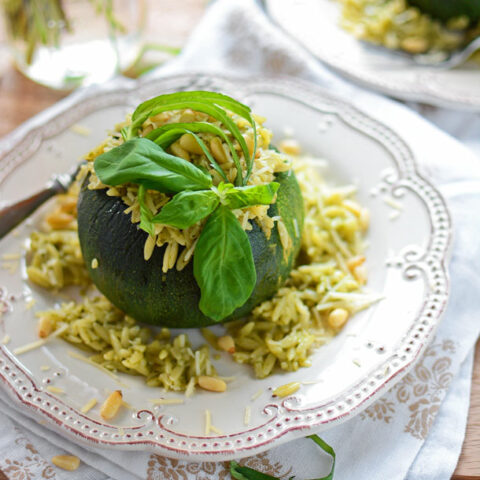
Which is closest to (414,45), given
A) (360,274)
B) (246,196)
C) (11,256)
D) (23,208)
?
(360,274)

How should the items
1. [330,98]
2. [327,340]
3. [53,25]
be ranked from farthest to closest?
[53,25] < [330,98] < [327,340]

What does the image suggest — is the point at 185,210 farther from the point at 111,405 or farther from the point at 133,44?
the point at 133,44

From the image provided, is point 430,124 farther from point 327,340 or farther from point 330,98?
point 327,340

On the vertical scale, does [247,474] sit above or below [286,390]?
below

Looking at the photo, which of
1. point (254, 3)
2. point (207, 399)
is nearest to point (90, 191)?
point (207, 399)

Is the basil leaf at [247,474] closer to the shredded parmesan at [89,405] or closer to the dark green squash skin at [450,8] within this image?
the shredded parmesan at [89,405]
